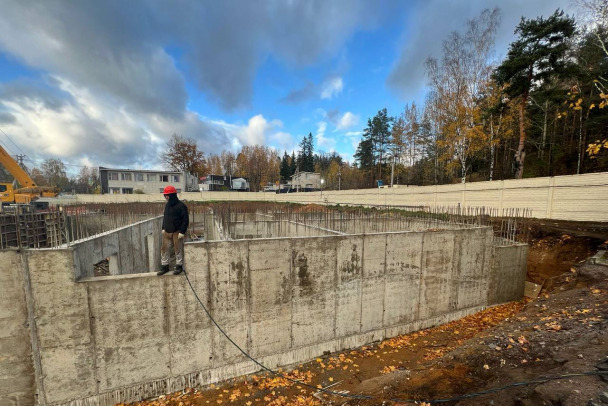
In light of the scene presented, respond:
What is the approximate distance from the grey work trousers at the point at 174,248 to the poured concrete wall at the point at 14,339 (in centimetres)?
212

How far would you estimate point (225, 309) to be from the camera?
Result: 541cm

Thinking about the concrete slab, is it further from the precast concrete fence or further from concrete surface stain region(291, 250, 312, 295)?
the precast concrete fence

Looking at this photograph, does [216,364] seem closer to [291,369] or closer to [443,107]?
[291,369]

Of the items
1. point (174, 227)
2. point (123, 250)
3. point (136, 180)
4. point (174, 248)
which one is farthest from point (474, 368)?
point (136, 180)

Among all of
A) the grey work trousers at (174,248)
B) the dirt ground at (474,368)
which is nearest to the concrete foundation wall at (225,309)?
the grey work trousers at (174,248)

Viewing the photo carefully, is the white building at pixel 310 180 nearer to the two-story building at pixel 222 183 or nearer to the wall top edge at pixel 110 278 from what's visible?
the two-story building at pixel 222 183

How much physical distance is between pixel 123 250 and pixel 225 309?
4216 millimetres

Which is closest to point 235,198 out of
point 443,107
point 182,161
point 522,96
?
point 182,161

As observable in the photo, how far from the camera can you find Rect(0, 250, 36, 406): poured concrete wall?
4160 millimetres

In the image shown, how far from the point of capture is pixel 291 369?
19.4ft

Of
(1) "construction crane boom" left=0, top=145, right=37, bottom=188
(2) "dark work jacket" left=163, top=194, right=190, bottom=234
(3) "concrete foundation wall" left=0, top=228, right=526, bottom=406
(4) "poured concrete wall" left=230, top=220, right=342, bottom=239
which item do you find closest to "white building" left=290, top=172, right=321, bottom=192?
(1) "construction crane boom" left=0, top=145, right=37, bottom=188

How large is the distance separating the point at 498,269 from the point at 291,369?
7966 millimetres

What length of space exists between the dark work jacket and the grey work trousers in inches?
5.2

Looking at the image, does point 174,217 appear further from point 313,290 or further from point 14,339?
point 313,290
